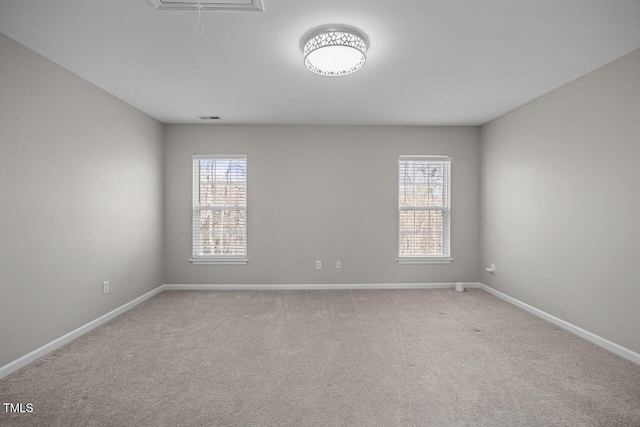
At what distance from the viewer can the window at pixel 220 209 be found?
186 inches

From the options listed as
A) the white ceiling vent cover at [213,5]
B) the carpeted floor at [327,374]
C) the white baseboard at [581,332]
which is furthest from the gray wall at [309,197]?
the white ceiling vent cover at [213,5]

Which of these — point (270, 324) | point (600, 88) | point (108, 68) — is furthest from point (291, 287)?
point (600, 88)

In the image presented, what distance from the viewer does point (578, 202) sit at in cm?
305

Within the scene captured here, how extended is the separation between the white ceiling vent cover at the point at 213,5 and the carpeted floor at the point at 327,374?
2.59 m

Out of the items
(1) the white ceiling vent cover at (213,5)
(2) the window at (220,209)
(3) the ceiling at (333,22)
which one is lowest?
(2) the window at (220,209)

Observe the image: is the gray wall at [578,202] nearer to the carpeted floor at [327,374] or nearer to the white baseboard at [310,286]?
the carpeted floor at [327,374]

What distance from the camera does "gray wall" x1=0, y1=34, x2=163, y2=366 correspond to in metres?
2.34

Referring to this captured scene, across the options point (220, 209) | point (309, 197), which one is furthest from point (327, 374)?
point (220, 209)

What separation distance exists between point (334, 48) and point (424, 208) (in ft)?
10.6

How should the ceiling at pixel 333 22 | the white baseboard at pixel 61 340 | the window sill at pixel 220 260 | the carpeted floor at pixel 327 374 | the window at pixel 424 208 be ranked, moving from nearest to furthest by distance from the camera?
the carpeted floor at pixel 327 374
the ceiling at pixel 333 22
the white baseboard at pixel 61 340
the window sill at pixel 220 260
the window at pixel 424 208

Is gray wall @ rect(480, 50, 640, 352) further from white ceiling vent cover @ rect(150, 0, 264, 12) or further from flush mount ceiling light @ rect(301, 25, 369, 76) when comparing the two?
white ceiling vent cover @ rect(150, 0, 264, 12)

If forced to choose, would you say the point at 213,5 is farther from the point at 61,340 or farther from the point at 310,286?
the point at 310,286

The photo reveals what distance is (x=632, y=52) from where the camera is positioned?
251 cm

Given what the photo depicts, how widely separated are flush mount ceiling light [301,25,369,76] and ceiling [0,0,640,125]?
0.19 ft
